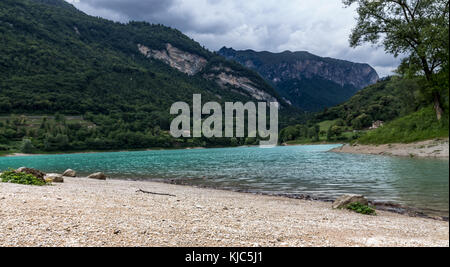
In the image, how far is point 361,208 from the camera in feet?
36.1

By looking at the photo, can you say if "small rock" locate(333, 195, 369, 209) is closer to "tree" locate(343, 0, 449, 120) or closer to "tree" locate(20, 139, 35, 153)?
"tree" locate(343, 0, 449, 120)

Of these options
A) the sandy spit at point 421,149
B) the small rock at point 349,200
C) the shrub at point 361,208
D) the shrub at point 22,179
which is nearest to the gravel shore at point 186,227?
the shrub at point 361,208

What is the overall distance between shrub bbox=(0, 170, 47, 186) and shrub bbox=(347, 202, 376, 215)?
15.9 meters

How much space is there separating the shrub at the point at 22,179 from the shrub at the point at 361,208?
1594 centimetres

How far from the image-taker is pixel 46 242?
574cm

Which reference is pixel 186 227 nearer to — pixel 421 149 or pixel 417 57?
pixel 421 149

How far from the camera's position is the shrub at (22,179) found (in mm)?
15148

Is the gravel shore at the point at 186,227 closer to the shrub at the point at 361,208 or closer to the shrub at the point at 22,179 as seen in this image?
the shrub at the point at 361,208

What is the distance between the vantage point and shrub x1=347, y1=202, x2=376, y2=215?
10.7 m

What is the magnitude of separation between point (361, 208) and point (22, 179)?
17.3m

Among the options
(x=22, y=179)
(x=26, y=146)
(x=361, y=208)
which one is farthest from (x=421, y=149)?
(x=26, y=146)
